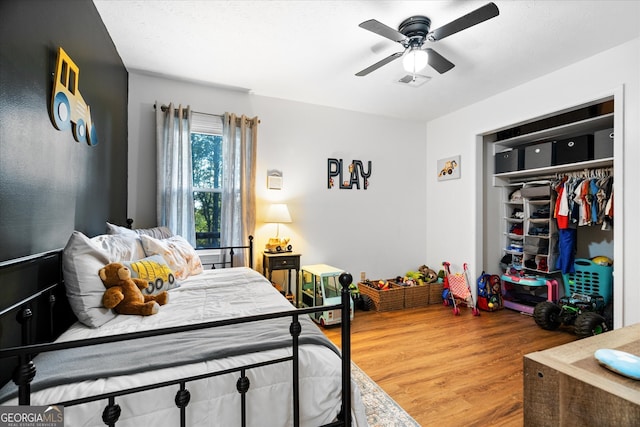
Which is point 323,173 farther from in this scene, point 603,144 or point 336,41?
point 603,144

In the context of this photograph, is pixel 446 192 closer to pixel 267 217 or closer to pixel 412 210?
pixel 412 210

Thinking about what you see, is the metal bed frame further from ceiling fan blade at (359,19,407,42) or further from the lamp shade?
the lamp shade

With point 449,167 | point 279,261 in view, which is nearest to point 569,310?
point 449,167

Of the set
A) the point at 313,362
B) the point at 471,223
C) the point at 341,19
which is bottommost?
the point at 313,362

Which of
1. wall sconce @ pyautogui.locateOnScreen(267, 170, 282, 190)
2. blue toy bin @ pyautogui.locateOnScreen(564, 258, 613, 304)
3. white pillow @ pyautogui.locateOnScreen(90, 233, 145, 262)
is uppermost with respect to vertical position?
wall sconce @ pyautogui.locateOnScreen(267, 170, 282, 190)

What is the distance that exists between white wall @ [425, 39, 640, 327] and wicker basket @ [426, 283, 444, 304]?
0.43 m

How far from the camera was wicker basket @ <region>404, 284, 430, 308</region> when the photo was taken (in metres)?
3.79

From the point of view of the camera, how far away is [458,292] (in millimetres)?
3764

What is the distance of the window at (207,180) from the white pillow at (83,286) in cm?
186

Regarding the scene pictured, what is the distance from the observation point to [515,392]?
1.95m

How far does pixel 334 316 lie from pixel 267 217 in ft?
4.29

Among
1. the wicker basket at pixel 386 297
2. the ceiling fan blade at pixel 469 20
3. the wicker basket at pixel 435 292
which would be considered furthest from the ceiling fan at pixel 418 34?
the wicker basket at pixel 435 292

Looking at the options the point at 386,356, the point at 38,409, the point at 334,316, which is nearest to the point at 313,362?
the point at 38,409

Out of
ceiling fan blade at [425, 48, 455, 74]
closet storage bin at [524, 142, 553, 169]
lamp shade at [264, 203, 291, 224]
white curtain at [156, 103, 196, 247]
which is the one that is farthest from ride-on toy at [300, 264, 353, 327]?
closet storage bin at [524, 142, 553, 169]
